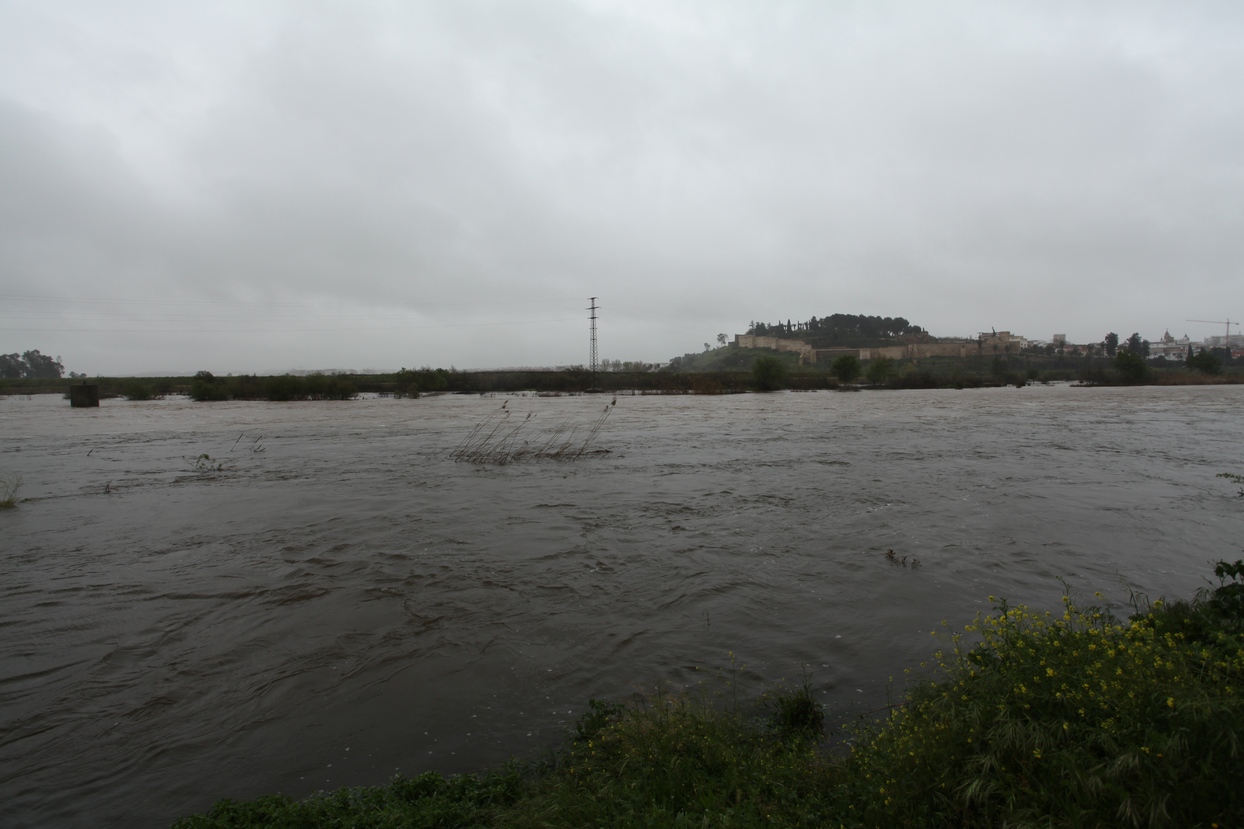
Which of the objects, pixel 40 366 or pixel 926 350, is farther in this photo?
pixel 926 350

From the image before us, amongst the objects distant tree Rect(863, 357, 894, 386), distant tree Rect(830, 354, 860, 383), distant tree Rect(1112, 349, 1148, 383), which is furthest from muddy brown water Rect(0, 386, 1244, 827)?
distant tree Rect(1112, 349, 1148, 383)

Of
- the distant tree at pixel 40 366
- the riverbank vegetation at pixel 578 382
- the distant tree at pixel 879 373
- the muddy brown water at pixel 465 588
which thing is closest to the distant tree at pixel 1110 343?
the riverbank vegetation at pixel 578 382

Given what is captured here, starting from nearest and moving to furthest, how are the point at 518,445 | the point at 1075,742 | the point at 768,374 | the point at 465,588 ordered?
the point at 1075,742 < the point at 465,588 < the point at 518,445 < the point at 768,374

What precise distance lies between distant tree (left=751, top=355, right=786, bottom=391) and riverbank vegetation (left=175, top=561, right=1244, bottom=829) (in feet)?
237

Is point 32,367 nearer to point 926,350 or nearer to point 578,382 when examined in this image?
point 578,382

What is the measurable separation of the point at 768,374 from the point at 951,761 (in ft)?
246

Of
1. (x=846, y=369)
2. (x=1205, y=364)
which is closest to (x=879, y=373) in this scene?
(x=846, y=369)

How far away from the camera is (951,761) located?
3580 millimetres

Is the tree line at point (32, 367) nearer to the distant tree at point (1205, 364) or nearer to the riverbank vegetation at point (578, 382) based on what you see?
the riverbank vegetation at point (578, 382)

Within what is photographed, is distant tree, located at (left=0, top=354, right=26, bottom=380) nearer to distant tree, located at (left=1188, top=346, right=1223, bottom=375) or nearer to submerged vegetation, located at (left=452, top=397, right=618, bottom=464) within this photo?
submerged vegetation, located at (left=452, top=397, right=618, bottom=464)

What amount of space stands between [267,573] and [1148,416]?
46.4 meters

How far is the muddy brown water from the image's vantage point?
5566 mm

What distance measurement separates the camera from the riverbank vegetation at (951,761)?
300 centimetres

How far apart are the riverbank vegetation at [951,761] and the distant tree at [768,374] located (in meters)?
72.3
